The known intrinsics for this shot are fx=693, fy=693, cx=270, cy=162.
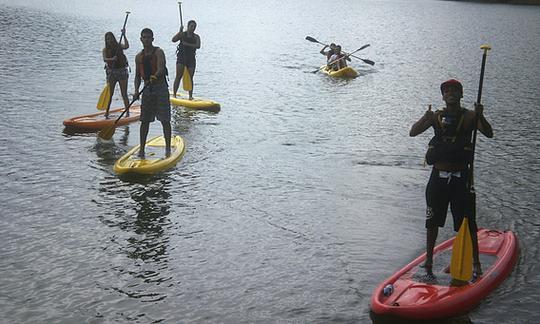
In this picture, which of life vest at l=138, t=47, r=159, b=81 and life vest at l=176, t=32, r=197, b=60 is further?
life vest at l=176, t=32, r=197, b=60

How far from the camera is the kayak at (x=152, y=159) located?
38.3 feet

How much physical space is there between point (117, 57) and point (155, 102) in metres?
3.29

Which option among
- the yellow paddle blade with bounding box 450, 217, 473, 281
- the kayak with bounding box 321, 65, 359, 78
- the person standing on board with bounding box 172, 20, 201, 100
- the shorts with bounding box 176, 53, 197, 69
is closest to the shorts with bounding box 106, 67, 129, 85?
the person standing on board with bounding box 172, 20, 201, 100

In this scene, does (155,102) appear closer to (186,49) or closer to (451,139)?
(186,49)

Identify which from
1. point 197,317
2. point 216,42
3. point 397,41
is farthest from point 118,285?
point 397,41

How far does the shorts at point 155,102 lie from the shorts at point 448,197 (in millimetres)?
6062

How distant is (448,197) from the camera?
7262 millimetres

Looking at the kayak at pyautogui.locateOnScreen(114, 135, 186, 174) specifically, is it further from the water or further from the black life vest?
the black life vest

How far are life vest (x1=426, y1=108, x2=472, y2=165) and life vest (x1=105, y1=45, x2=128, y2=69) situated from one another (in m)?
9.31

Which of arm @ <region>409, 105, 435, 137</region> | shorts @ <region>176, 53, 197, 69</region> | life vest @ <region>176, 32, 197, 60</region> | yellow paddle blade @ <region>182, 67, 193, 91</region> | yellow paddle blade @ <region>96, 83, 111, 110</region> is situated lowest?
yellow paddle blade @ <region>96, 83, 111, 110</region>

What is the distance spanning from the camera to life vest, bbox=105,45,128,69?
48.3 ft

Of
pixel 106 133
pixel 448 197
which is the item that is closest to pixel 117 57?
pixel 106 133

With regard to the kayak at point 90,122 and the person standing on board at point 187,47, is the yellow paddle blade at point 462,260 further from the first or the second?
the person standing on board at point 187,47

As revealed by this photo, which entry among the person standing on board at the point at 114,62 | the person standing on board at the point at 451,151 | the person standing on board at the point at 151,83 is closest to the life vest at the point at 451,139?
the person standing on board at the point at 451,151
